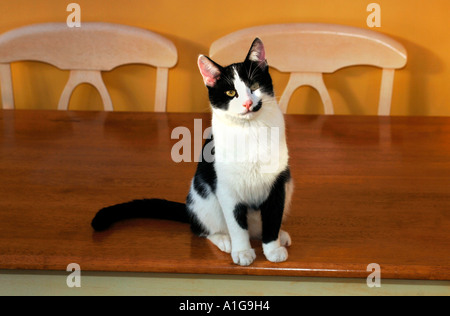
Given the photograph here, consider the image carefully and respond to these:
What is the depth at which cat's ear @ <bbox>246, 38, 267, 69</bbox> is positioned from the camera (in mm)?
886

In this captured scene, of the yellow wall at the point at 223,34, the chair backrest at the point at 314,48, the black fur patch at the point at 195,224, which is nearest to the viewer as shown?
the black fur patch at the point at 195,224

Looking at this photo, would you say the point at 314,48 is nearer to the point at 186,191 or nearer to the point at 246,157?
the point at 186,191

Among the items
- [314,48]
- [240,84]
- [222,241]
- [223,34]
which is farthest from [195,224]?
[223,34]

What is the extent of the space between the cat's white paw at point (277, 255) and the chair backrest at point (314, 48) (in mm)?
1048

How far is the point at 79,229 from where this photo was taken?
1.00 m

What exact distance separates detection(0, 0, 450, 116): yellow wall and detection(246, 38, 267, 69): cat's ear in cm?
117

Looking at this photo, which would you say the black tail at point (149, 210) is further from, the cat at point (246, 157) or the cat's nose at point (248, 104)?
the cat's nose at point (248, 104)

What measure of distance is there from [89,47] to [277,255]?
126 cm

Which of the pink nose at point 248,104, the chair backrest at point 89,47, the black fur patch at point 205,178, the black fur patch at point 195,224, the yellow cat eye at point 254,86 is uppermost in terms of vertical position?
the chair backrest at point 89,47

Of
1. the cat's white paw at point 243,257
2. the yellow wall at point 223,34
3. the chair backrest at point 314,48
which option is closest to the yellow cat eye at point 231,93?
the cat's white paw at point 243,257

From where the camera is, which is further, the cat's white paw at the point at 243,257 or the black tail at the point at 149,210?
the black tail at the point at 149,210

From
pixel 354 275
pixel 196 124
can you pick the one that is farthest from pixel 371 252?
pixel 196 124

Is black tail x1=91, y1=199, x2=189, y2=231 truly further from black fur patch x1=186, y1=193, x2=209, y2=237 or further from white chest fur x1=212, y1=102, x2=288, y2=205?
white chest fur x1=212, y1=102, x2=288, y2=205

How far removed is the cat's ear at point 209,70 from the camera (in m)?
0.88
